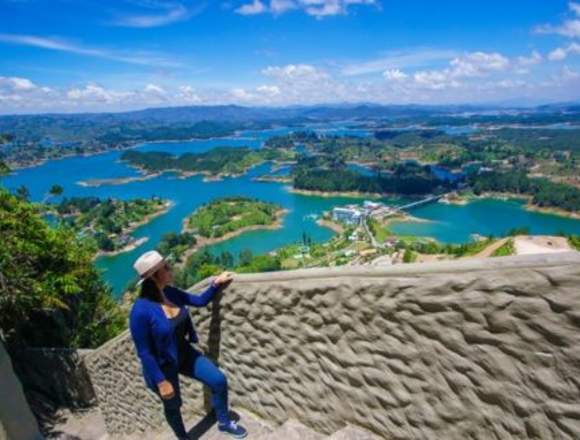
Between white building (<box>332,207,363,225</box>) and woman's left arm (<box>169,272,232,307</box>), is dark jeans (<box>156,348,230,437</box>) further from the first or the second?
white building (<box>332,207,363,225</box>)

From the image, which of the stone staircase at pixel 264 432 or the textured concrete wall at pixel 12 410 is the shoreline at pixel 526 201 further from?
the textured concrete wall at pixel 12 410

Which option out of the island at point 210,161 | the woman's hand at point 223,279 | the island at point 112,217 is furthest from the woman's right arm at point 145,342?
the island at point 210,161

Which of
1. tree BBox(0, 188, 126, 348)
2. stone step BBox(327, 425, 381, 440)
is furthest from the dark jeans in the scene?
tree BBox(0, 188, 126, 348)

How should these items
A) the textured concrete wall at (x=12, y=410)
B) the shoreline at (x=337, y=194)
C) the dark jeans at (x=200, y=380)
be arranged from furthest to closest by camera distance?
1. the shoreline at (x=337, y=194)
2. the dark jeans at (x=200, y=380)
3. the textured concrete wall at (x=12, y=410)

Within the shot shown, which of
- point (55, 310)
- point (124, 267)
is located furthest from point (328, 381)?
point (124, 267)

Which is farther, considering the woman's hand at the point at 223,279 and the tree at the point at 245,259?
the tree at the point at 245,259

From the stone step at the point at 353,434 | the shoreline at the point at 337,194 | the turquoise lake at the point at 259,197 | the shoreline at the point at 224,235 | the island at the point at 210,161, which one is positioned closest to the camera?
the stone step at the point at 353,434

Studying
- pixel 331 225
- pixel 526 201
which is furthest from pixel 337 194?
pixel 526 201
